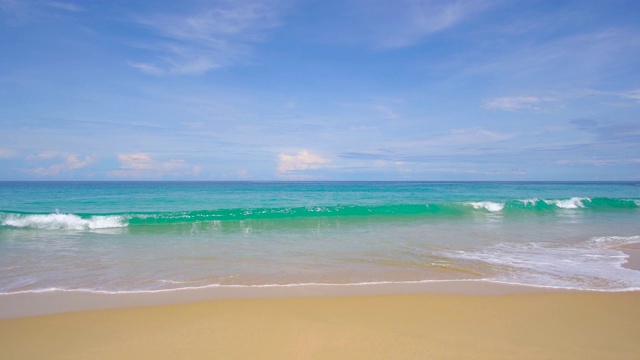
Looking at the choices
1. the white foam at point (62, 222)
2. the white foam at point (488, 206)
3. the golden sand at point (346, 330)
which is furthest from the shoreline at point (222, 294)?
the white foam at point (488, 206)

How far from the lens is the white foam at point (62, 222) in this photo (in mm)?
15055

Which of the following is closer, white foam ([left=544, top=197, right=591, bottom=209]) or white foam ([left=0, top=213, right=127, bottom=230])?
white foam ([left=0, top=213, right=127, bottom=230])

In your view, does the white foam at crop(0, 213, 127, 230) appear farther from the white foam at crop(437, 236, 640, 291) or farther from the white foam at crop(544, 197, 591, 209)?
the white foam at crop(544, 197, 591, 209)

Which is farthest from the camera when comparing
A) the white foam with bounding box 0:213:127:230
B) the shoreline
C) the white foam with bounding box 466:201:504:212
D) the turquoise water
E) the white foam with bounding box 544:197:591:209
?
the white foam with bounding box 544:197:591:209

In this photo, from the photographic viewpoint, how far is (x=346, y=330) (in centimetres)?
423

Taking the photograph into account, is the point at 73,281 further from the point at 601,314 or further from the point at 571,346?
the point at 601,314

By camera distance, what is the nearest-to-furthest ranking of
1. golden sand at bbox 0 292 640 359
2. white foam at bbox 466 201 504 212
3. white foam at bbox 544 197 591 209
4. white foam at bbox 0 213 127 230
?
golden sand at bbox 0 292 640 359, white foam at bbox 0 213 127 230, white foam at bbox 466 201 504 212, white foam at bbox 544 197 591 209

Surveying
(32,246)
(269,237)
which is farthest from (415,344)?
(32,246)

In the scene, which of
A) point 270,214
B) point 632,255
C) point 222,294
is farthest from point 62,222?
point 632,255

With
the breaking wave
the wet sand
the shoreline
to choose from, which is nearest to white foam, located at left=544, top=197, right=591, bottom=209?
the breaking wave

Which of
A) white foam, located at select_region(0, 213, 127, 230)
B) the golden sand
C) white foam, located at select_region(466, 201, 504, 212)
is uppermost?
white foam, located at select_region(466, 201, 504, 212)

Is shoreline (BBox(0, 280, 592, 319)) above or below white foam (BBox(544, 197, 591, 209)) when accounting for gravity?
below

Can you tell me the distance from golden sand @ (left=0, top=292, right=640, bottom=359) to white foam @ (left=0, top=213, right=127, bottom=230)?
1223cm

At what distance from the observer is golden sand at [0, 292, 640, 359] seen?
12.2ft
